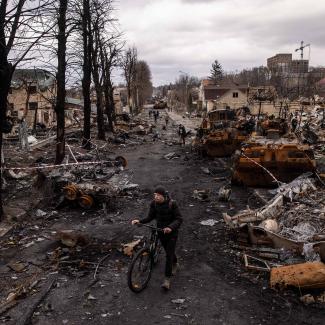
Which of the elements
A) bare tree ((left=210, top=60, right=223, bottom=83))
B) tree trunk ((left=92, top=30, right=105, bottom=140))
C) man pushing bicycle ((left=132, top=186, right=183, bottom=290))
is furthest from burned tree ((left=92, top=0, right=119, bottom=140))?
bare tree ((left=210, top=60, right=223, bottom=83))

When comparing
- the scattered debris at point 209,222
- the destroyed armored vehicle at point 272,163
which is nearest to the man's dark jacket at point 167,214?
the scattered debris at point 209,222

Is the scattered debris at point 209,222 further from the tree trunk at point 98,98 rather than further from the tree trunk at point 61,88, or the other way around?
the tree trunk at point 98,98

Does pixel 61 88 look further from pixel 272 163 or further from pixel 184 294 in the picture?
pixel 184 294

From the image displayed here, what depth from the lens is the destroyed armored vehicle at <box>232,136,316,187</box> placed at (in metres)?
13.5

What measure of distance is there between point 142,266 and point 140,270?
0.07m

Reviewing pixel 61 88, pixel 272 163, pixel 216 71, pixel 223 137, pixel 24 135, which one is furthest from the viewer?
pixel 216 71

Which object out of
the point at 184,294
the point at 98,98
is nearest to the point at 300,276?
the point at 184,294

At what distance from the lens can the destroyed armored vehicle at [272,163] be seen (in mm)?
13484

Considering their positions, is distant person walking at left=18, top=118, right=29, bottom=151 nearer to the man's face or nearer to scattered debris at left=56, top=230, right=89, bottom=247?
scattered debris at left=56, top=230, right=89, bottom=247

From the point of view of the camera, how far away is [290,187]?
1128 centimetres

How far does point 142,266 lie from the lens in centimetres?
691

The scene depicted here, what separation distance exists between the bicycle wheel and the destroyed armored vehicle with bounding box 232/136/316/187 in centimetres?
703

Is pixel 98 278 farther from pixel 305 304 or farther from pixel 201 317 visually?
pixel 305 304

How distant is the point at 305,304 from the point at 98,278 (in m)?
3.39
